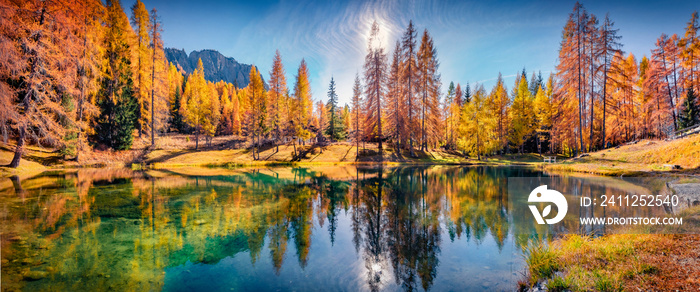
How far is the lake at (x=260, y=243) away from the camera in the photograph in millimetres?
5406

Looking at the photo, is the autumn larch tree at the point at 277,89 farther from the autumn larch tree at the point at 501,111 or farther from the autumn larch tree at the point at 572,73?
the autumn larch tree at the point at 572,73

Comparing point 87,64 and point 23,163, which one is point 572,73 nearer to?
point 87,64

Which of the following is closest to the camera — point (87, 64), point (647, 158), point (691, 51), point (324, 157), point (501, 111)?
point (647, 158)

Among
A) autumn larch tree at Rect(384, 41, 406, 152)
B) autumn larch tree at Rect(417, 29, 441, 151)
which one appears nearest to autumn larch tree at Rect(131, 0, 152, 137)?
autumn larch tree at Rect(384, 41, 406, 152)

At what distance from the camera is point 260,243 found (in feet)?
24.6

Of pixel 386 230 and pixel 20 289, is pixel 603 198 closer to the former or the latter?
pixel 386 230

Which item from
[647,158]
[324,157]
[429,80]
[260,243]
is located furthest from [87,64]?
[647,158]

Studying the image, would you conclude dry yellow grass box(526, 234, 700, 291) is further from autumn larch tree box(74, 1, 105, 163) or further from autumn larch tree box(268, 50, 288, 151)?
autumn larch tree box(268, 50, 288, 151)

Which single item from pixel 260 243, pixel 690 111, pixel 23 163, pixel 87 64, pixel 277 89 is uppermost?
pixel 277 89

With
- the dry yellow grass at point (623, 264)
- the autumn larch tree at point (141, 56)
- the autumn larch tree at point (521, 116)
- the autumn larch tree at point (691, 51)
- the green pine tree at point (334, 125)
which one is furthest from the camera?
the green pine tree at point (334, 125)

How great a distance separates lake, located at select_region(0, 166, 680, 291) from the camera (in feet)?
17.7

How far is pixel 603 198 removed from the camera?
11.9m

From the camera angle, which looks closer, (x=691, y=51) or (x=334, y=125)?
(x=691, y=51)

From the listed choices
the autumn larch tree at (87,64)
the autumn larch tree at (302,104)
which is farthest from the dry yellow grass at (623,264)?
the autumn larch tree at (302,104)
